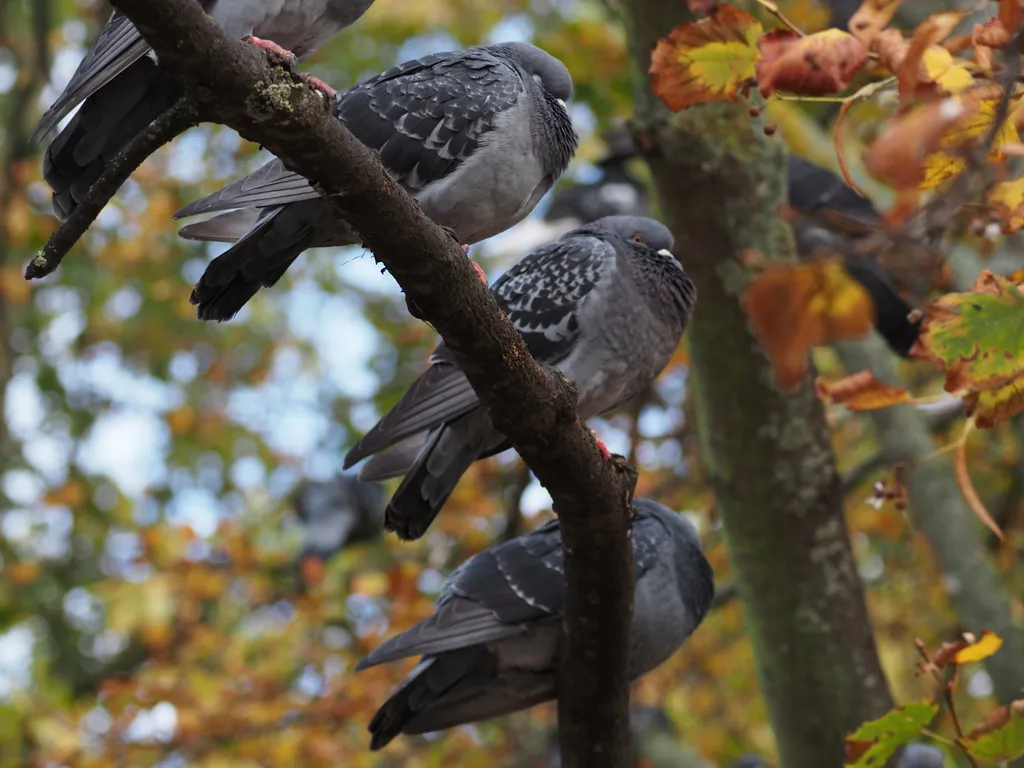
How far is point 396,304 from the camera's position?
1142 centimetres

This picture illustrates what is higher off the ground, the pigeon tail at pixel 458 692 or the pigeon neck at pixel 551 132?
the pigeon neck at pixel 551 132

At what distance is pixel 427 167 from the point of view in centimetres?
323

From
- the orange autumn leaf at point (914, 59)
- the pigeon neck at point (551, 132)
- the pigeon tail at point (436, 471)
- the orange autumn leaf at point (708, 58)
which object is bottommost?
the pigeon tail at point (436, 471)

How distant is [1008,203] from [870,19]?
18.3 inches

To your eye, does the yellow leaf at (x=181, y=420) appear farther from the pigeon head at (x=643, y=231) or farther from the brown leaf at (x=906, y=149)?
the brown leaf at (x=906, y=149)

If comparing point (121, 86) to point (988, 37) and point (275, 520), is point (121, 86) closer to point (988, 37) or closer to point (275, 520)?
point (988, 37)

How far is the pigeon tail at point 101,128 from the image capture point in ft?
8.95

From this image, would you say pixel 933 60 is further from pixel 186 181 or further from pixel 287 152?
pixel 186 181

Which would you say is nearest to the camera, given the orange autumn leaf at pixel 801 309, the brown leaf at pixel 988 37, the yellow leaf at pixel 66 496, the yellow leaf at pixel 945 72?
the orange autumn leaf at pixel 801 309

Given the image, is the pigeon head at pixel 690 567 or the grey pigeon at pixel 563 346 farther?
the pigeon head at pixel 690 567

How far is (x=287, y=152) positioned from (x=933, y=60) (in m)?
1.10

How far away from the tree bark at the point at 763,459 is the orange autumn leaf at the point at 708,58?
5.38ft

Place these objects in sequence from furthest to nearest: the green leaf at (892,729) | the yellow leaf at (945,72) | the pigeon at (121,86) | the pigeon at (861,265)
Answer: the pigeon at (861,265) → the pigeon at (121,86) → the green leaf at (892,729) → the yellow leaf at (945,72)

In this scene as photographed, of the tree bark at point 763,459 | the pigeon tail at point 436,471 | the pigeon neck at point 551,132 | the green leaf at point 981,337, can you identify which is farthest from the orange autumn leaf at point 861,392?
the tree bark at point 763,459
